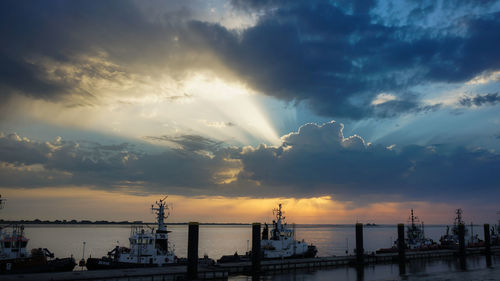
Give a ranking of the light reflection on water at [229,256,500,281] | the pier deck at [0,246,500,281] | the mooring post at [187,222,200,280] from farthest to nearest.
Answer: the light reflection on water at [229,256,500,281] → the mooring post at [187,222,200,280] → the pier deck at [0,246,500,281]

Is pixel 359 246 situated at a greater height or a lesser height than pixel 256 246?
lesser

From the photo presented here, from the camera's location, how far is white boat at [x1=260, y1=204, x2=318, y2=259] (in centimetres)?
6643

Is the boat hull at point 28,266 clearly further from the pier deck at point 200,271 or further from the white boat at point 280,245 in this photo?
the white boat at point 280,245

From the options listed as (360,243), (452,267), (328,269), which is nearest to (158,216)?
(328,269)

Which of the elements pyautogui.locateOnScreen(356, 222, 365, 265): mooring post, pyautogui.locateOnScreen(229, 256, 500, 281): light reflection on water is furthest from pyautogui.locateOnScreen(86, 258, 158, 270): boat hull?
pyautogui.locateOnScreen(356, 222, 365, 265): mooring post

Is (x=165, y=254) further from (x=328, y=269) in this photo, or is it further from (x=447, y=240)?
(x=447, y=240)

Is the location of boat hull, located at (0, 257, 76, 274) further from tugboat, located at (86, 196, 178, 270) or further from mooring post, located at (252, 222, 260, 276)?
mooring post, located at (252, 222, 260, 276)

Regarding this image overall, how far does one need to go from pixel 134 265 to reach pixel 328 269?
1213 inches

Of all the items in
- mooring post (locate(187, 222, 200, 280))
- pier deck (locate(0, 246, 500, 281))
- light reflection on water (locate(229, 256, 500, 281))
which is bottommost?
light reflection on water (locate(229, 256, 500, 281))

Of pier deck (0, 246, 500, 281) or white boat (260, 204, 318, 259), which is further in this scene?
white boat (260, 204, 318, 259)

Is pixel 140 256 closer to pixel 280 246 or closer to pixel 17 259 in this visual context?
pixel 17 259

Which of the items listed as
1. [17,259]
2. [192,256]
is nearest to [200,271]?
[192,256]

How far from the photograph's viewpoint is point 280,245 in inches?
2667

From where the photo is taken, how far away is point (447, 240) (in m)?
103
